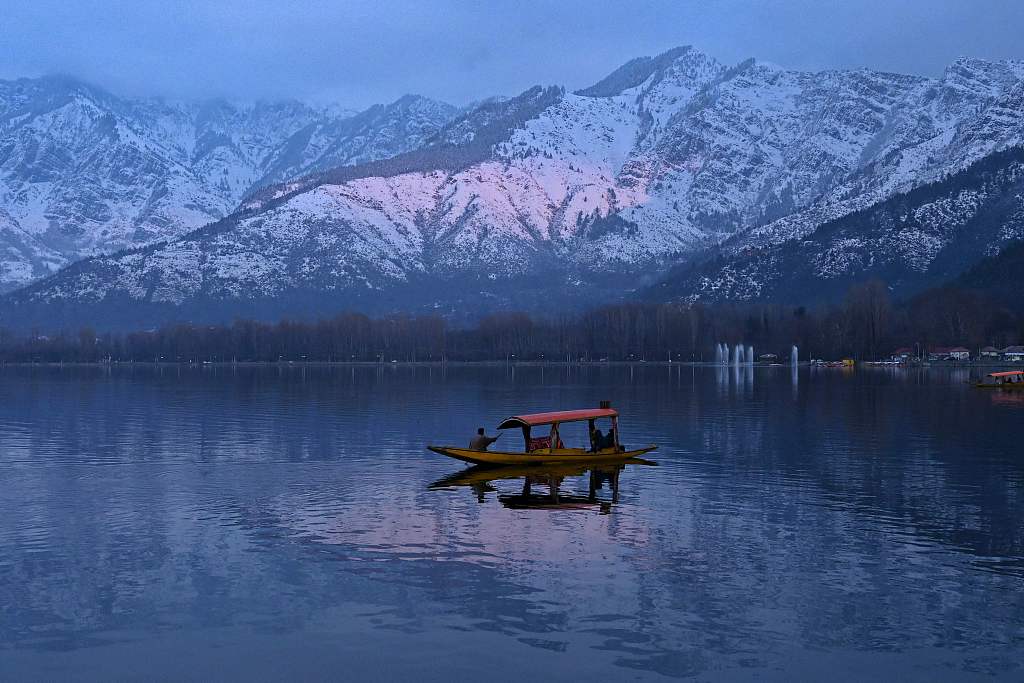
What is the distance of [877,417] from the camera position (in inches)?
4306

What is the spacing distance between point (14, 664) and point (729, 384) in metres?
170

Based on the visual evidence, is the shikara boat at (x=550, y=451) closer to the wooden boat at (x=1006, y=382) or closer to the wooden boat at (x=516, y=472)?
the wooden boat at (x=516, y=472)

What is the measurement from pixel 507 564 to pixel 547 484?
21.8 metres

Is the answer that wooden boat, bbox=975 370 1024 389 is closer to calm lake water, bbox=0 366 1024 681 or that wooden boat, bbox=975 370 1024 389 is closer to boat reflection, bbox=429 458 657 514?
calm lake water, bbox=0 366 1024 681

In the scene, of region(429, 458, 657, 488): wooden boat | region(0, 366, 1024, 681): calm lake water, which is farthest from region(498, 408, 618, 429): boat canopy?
region(0, 366, 1024, 681): calm lake water

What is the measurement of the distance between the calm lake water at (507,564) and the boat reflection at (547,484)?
1.20 feet

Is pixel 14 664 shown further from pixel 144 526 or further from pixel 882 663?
pixel 882 663

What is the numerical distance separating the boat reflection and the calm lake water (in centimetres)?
37

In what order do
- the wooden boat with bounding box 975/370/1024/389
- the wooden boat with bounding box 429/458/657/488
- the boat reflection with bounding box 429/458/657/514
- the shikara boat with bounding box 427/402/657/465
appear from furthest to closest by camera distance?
the wooden boat with bounding box 975/370/1024/389 → the shikara boat with bounding box 427/402/657/465 → the wooden boat with bounding box 429/458/657/488 → the boat reflection with bounding box 429/458/657/514

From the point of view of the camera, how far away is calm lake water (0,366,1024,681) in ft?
101

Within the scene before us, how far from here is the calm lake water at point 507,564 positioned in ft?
101

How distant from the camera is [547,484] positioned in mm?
62719

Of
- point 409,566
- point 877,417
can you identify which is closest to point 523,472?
point 409,566

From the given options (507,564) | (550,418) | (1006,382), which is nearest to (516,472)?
(550,418)
